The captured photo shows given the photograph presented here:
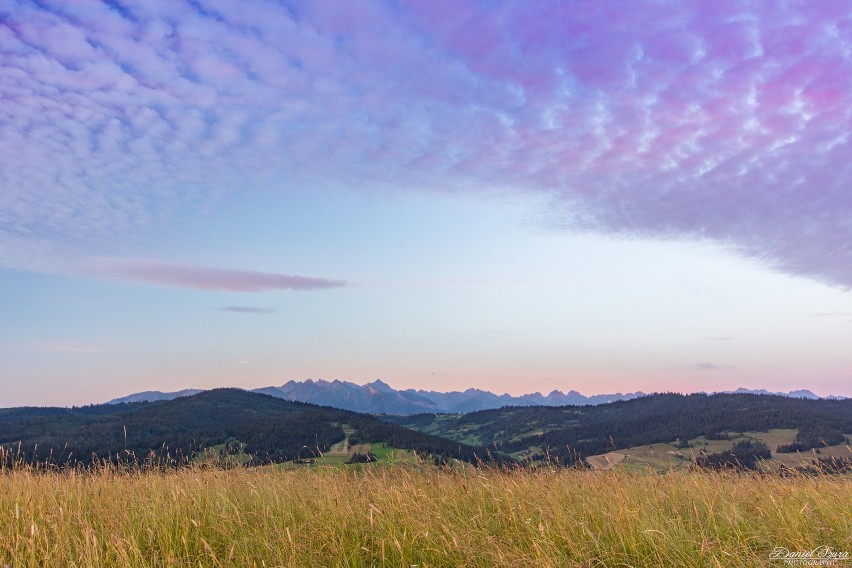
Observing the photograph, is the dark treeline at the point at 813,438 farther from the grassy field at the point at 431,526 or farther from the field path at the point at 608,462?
the grassy field at the point at 431,526

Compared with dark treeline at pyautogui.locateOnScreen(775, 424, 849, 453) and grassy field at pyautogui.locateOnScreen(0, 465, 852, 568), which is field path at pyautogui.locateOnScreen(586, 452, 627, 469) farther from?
dark treeline at pyautogui.locateOnScreen(775, 424, 849, 453)

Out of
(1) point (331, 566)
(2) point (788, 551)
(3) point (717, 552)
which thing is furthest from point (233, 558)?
(2) point (788, 551)

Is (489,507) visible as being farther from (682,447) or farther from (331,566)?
(682,447)

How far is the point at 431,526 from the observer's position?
693cm

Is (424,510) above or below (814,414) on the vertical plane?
above

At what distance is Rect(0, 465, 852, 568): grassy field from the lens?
605 centimetres

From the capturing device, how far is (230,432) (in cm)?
14775

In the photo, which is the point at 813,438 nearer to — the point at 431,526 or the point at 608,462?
the point at 608,462

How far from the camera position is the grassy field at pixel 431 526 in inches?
238

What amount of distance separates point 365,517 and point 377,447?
366 ft

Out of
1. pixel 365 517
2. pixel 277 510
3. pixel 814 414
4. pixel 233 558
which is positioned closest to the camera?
pixel 233 558

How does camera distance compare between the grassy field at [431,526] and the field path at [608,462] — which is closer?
the grassy field at [431,526]

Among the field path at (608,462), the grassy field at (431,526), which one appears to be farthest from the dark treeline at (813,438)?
the grassy field at (431,526)

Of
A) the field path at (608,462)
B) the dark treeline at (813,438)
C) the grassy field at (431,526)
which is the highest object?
the grassy field at (431,526)
